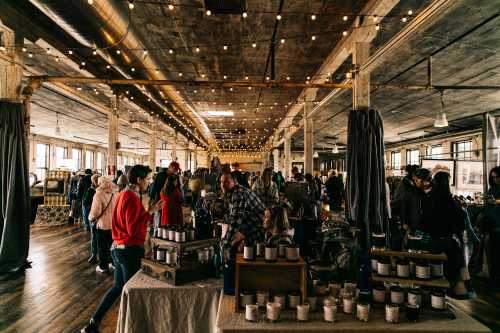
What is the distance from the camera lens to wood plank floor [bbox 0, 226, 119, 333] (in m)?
3.31

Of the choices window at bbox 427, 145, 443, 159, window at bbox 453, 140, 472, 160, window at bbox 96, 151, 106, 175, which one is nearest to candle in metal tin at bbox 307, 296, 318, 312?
window at bbox 453, 140, 472, 160

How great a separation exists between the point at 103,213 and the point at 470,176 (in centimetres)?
851

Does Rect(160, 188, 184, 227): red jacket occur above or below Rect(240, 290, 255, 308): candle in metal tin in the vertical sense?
above

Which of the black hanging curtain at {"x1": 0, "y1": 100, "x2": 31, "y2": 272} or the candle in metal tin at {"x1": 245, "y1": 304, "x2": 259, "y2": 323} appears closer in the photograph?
the candle in metal tin at {"x1": 245, "y1": 304, "x2": 259, "y2": 323}

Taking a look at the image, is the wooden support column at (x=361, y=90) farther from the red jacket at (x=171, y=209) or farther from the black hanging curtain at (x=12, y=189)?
the black hanging curtain at (x=12, y=189)

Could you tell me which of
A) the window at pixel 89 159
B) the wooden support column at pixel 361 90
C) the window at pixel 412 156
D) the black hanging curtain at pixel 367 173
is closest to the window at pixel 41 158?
the window at pixel 89 159

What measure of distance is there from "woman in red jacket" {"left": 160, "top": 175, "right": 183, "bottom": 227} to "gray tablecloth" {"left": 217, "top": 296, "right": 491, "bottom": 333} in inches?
123

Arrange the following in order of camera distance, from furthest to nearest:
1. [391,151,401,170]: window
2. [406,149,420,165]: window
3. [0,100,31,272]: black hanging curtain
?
1. [391,151,401,170]: window
2. [406,149,420,165]: window
3. [0,100,31,272]: black hanging curtain

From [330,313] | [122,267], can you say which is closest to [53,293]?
[122,267]

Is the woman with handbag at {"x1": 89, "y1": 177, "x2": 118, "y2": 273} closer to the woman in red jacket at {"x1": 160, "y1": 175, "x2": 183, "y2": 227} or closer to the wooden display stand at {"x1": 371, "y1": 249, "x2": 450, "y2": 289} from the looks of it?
the woman in red jacket at {"x1": 160, "y1": 175, "x2": 183, "y2": 227}

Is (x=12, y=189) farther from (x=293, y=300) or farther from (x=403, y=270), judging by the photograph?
(x=403, y=270)

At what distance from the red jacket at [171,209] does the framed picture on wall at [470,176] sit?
23.4 feet

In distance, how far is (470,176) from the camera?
8.08m

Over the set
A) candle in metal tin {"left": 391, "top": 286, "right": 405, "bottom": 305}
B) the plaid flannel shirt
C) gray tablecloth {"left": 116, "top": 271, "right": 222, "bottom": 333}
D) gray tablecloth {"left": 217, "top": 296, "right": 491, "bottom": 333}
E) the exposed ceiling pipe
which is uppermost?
the exposed ceiling pipe
